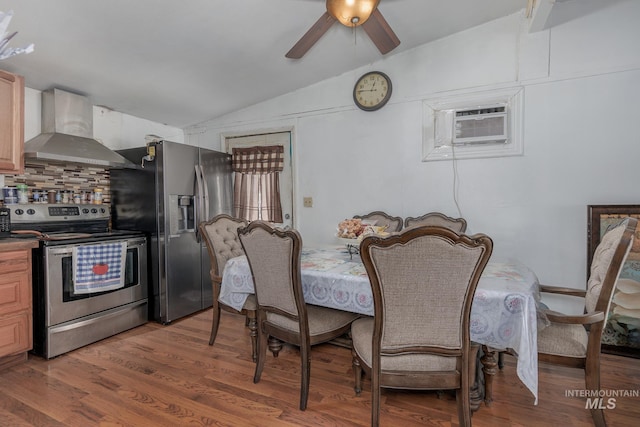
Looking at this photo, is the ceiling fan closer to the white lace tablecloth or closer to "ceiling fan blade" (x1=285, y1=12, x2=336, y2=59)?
"ceiling fan blade" (x1=285, y1=12, x2=336, y2=59)

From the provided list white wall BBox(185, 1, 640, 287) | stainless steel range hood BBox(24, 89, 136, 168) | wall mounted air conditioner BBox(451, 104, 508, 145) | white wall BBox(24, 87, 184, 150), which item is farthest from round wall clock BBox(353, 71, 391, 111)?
white wall BBox(24, 87, 184, 150)

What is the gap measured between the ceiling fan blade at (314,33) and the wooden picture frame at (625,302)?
96.7 inches

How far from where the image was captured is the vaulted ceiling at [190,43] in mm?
2176

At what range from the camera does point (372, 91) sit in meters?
3.30

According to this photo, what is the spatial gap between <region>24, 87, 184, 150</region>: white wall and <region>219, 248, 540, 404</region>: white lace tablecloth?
2360 millimetres

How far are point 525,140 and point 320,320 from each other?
2369mm

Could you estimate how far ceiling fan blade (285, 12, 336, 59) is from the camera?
6.73ft

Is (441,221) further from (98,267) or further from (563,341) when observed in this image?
(98,267)

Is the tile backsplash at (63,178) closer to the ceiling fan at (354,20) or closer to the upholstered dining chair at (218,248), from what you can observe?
the upholstered dining chair at (218,248)

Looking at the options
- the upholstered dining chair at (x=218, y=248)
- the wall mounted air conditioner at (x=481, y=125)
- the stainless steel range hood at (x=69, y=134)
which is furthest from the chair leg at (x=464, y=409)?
the stainless steel range hood at (x=69, y=134)

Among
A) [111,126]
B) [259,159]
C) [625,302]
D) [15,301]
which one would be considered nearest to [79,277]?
[15,301]

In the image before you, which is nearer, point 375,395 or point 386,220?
point 375,395

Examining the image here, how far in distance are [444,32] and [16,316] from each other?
4.16m

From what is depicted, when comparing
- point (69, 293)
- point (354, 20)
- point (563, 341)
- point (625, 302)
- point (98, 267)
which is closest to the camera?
point (563, 341)
